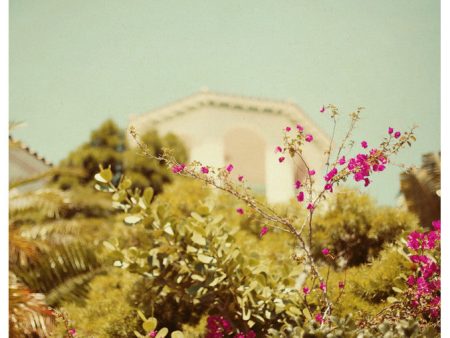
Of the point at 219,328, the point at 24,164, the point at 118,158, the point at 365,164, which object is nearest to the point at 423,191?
the point at 365,164

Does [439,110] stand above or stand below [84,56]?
below

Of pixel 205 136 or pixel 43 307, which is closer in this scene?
pixel 43 307

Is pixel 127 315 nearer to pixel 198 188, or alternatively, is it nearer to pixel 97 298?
pixel 97 298

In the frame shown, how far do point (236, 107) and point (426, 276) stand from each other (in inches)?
198

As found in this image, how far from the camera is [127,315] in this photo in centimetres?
511

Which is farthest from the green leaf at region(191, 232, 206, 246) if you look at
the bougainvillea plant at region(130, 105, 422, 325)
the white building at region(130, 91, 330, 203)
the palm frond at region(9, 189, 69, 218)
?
the palm frond at region(9, 189, 69, 218)

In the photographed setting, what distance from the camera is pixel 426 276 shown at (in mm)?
4113

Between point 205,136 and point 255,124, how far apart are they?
174cm

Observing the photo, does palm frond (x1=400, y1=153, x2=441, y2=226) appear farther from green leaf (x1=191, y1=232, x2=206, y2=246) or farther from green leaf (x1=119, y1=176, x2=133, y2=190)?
green leaf (x1=119, y1=176, x2=133, y2=190)

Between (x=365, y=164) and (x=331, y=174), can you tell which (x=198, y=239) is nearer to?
(x=331, y=174)

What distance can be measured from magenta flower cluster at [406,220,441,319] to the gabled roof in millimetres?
1305

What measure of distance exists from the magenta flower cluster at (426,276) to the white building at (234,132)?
2475 mm

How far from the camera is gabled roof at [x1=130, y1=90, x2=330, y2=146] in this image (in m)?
5.27

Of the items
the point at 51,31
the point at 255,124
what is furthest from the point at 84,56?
the point at 255,124
